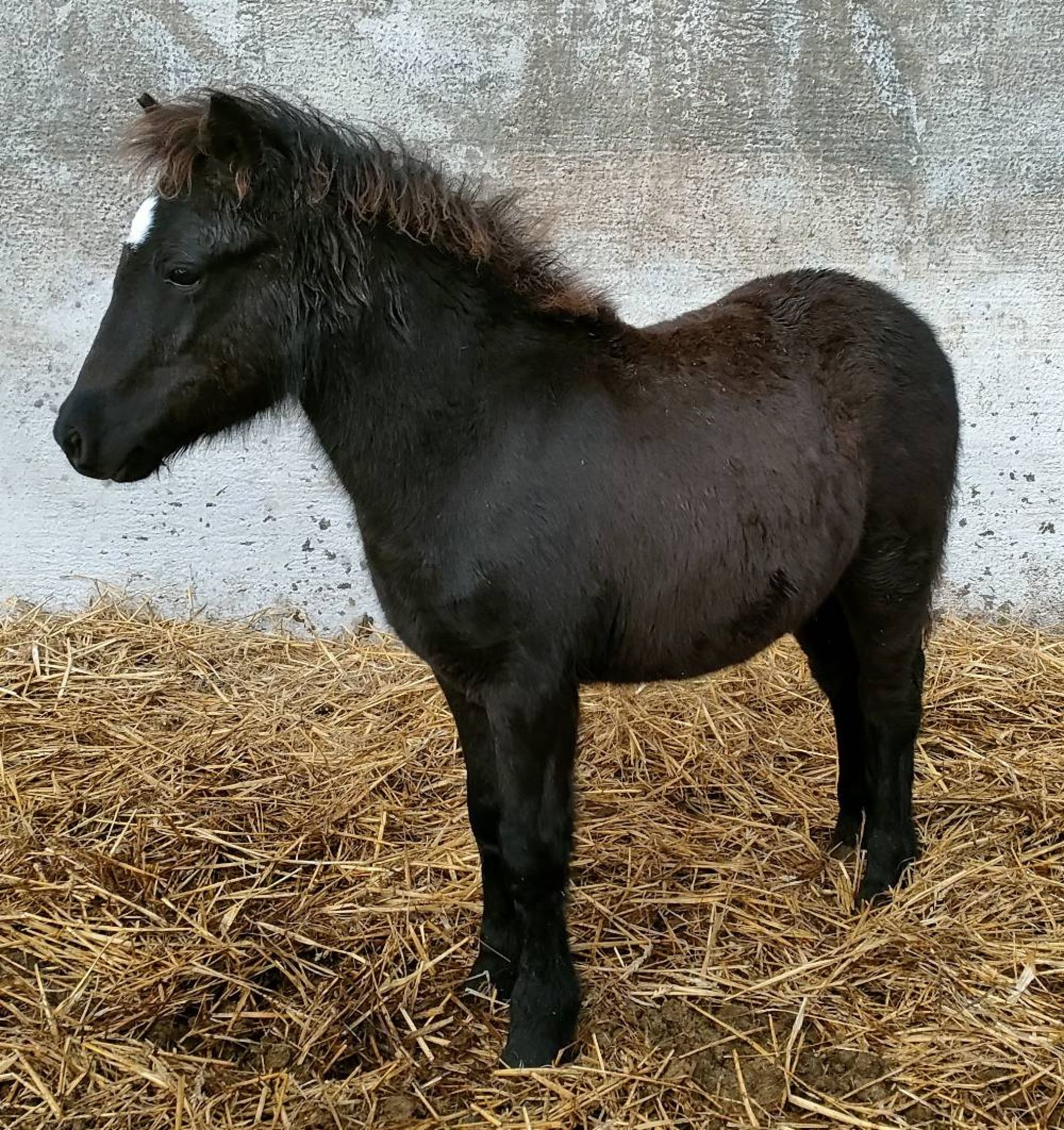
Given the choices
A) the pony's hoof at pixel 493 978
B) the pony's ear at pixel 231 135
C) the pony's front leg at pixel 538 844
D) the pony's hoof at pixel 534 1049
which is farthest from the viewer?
the pony's hoof at pixel 493 978

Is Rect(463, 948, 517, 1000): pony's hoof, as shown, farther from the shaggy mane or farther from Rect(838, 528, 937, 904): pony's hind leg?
the shaggy mane

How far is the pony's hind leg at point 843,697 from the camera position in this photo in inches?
105

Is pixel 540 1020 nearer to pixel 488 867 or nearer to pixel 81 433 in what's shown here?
pixel 488 867

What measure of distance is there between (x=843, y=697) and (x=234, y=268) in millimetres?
1907

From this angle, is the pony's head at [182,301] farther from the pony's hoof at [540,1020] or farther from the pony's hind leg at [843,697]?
the pony's hind leg at [843,697]

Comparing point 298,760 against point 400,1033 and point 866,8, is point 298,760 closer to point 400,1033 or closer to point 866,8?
point 400,1033

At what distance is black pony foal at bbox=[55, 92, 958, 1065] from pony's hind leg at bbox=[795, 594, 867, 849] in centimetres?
47

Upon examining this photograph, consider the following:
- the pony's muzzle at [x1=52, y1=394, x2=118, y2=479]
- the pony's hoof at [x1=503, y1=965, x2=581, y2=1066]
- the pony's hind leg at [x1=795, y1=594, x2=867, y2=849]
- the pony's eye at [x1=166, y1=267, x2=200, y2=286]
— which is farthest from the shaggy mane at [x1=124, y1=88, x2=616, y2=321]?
the pony's hoof at [x1=503, y1=965, x2=581, y2=1066]

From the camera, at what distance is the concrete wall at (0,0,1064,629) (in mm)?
3582

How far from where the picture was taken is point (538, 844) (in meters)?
1.95

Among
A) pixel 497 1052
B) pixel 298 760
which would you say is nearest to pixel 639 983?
pixel 497 1052

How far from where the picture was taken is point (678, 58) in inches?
142

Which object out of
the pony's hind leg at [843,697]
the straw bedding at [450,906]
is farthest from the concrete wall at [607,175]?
the pony's hind leg at [843,697]

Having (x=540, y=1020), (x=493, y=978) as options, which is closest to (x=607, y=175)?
(x=493, y=978)
